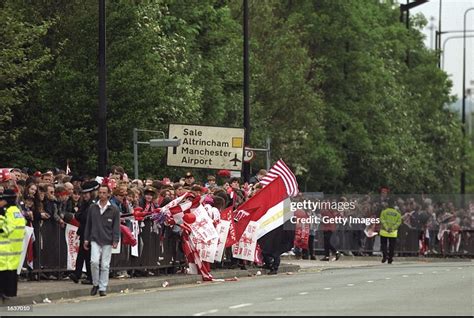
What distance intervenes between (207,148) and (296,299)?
1726 cm

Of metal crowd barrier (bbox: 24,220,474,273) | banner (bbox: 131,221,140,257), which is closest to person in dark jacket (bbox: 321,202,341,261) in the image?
metal crowd barrier (bbox: 24,220,474,273)

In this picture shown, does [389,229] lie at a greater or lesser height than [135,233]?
greater

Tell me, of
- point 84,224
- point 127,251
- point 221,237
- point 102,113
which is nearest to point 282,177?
point 221,237

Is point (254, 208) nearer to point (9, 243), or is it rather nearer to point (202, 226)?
point (202, 226)

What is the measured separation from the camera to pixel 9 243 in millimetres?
23219

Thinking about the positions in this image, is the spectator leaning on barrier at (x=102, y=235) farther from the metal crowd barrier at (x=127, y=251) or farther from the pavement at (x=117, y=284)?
the metal crowd barrier at (x=127, y=251)

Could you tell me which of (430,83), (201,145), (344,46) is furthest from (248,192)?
(430,83)

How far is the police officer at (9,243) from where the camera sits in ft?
75.9

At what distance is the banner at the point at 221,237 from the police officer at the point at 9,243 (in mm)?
9418

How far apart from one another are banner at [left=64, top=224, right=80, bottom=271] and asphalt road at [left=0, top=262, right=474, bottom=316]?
1626 mm

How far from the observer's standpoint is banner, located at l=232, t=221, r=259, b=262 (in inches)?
1378

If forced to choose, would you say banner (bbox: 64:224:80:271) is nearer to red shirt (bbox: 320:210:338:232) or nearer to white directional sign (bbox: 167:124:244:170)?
white directional sign (bbox: 167:124:244:170)

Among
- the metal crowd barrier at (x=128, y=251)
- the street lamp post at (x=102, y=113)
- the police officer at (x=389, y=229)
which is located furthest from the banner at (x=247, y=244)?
the police officer at (x=389, y=229)

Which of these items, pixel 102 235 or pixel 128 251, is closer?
pixel 102 235
